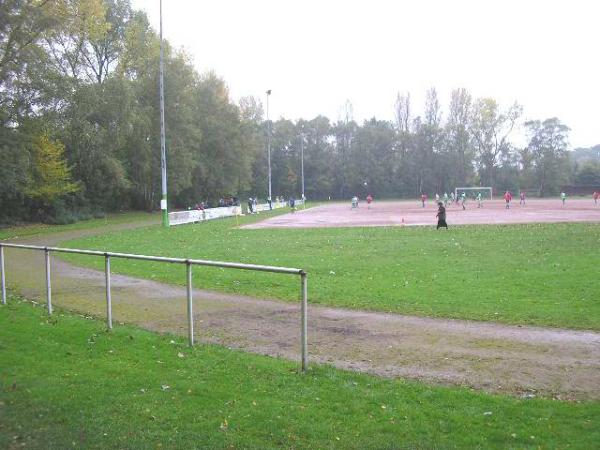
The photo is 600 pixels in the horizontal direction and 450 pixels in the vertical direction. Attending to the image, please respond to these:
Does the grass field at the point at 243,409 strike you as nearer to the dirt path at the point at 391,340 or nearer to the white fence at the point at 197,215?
the dirt path at the point at 391,340

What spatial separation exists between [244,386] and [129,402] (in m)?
1.14

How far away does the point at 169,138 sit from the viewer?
58.9 meters

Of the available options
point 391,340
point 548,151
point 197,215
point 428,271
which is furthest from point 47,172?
point 548,151

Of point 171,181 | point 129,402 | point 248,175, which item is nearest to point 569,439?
point 129,402

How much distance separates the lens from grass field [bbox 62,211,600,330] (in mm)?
9770

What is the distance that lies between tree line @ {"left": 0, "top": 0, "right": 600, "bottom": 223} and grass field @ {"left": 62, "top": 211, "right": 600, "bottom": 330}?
732 inches

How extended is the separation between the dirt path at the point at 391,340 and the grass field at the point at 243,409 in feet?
1.94

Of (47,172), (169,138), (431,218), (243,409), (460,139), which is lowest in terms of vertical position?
(431,218)

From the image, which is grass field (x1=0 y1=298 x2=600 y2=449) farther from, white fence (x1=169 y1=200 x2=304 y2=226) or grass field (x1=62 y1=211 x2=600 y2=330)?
white fence (x1=169 y1=200 x2=304 y2=226)

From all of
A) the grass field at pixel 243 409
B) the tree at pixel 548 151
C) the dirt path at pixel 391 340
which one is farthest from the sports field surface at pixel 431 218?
the tree at pixel 548 151

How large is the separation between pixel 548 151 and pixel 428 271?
10686cm

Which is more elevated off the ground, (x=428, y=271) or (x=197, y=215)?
(x=197, y=215)

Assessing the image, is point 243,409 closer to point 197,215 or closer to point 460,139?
point 197,215

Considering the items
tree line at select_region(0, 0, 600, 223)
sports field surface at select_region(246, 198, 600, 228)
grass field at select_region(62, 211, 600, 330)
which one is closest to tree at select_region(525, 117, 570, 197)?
tree line at select_region(0, 0, 600, 223)
